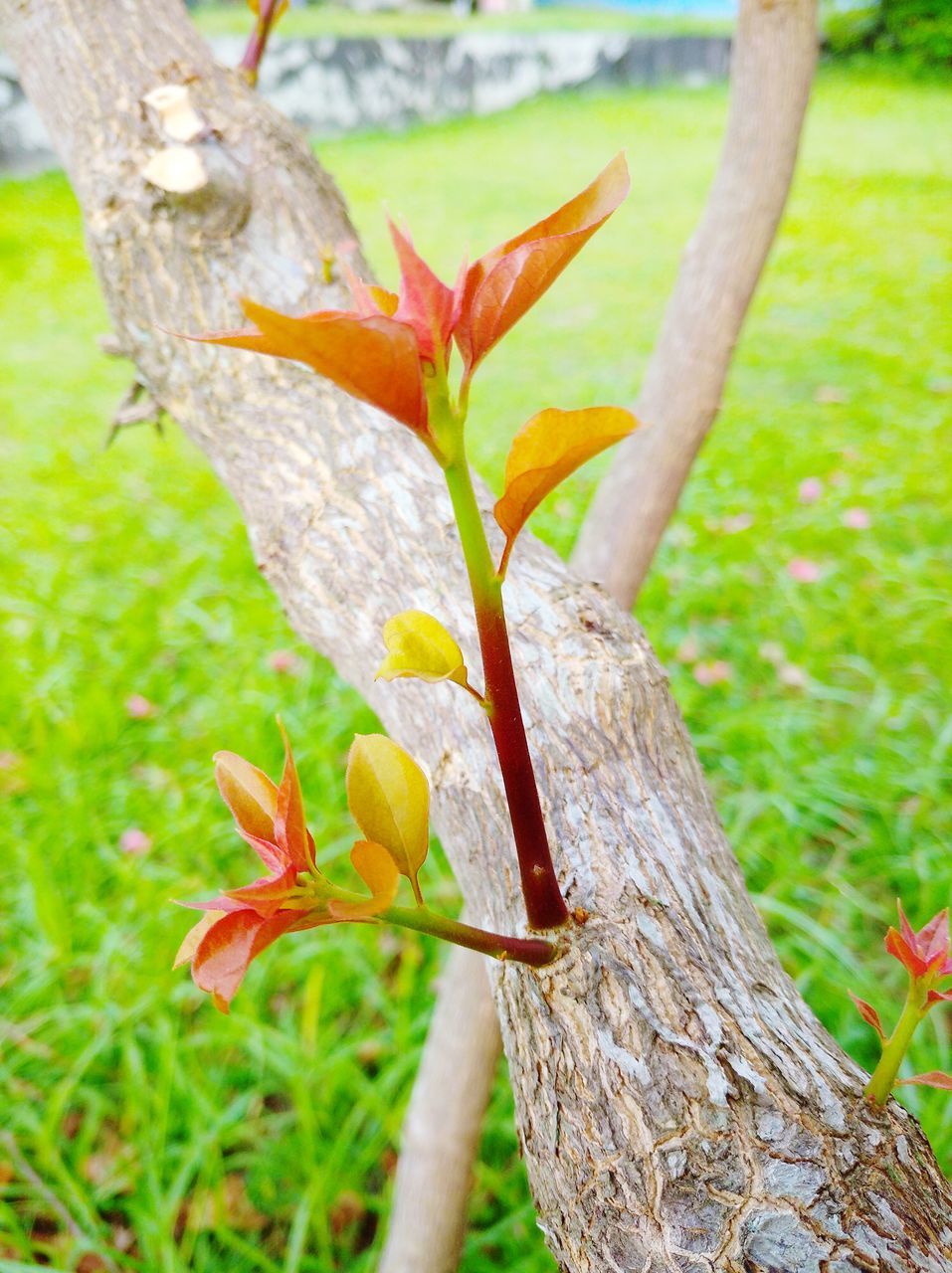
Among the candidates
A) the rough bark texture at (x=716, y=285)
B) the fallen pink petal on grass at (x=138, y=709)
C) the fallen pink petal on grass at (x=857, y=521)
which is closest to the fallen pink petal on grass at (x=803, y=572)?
the fallen pink petal on grass at (x=857, y=521)

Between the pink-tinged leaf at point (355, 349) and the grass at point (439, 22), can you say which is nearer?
the pink-tinged leaf at point (355, 349)

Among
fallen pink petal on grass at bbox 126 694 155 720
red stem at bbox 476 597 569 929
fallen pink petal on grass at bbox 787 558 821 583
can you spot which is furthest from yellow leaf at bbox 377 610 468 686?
fallen pink petal on grass at bbox 787 558 821 583

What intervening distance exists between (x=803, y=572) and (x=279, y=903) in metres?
2.13

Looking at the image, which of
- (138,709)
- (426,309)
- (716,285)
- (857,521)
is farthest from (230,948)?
(857,521)

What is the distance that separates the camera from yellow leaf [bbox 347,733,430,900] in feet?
1.23

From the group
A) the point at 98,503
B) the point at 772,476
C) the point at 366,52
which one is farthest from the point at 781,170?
the point at 366,52

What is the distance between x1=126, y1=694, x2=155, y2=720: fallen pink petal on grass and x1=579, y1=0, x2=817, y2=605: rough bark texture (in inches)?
46.3

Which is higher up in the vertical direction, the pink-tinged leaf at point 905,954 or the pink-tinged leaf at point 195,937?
the pink-tinged leaf at point 905,954

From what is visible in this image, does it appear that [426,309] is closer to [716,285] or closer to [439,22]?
[716,285]

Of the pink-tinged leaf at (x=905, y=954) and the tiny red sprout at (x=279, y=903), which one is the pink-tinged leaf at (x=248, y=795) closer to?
the tiny red sprout at (x=279, y=903)

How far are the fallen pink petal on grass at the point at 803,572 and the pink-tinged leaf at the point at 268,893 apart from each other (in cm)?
212

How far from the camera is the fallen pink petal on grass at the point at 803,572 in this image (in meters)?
2.21

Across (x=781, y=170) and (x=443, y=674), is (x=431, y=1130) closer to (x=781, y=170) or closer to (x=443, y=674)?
(x=443, y=674)

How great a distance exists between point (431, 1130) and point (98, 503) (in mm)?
2356
